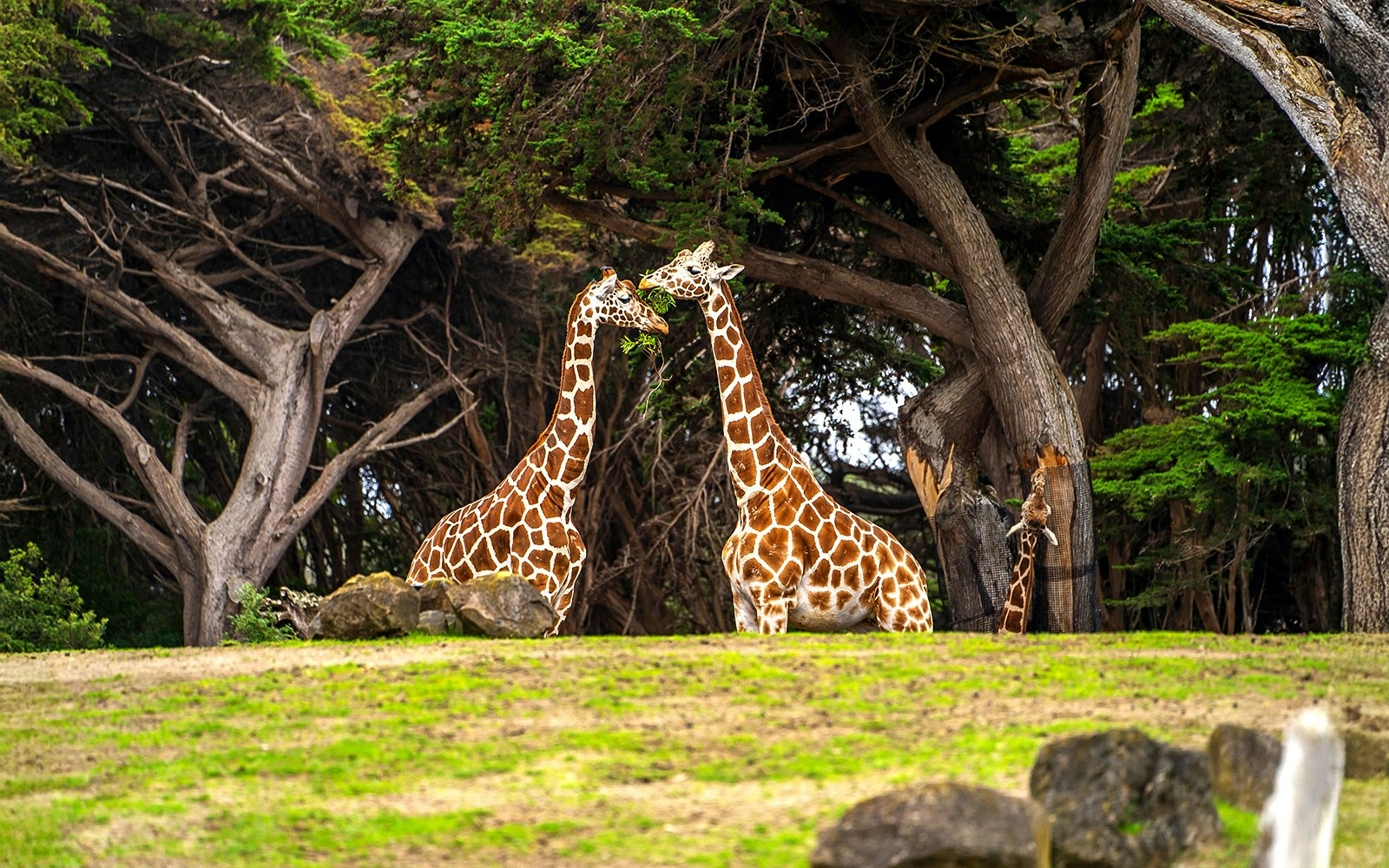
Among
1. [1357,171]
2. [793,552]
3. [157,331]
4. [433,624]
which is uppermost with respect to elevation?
[157,331]

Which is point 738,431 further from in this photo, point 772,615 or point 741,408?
point 772,615

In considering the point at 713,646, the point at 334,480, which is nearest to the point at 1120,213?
the point at 334,480

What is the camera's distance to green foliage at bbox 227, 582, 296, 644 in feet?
51.6

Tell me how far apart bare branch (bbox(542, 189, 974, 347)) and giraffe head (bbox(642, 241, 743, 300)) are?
3.28 meters

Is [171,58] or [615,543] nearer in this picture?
[171,58]

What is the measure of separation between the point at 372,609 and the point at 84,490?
38.6ft

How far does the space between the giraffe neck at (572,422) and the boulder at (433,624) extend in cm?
163

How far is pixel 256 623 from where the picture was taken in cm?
1586

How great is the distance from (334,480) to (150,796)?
570 inches

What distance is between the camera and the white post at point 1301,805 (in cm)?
437

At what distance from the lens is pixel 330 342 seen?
20.6 metres

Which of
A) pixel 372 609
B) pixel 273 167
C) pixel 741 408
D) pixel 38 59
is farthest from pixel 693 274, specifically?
pixel 273 167

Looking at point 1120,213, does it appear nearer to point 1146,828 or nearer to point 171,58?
point 171,58

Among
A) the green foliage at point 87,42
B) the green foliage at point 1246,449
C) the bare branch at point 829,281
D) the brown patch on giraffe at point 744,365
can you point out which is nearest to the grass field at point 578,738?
the brown patch on giraffe at point 744,365
